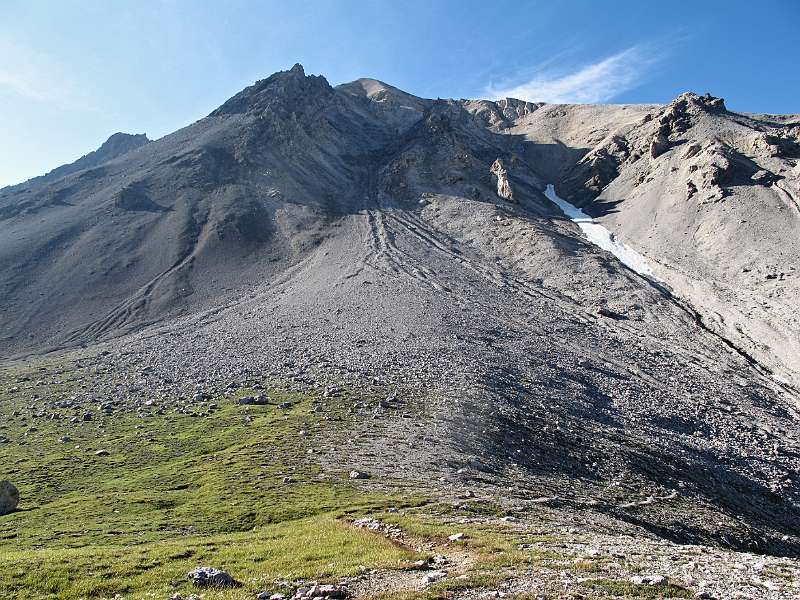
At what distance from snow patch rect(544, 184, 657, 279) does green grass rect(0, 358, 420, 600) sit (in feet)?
296

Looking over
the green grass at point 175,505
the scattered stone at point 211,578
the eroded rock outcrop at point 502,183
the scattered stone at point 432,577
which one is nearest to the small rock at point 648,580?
the scattered stone at point 432,577

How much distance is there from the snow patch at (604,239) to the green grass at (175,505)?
90320 mm

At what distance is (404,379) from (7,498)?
29775 mm

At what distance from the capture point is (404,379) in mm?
48750

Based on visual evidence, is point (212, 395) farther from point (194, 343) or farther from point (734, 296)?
point (734, 296)

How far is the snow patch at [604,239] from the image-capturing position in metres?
113

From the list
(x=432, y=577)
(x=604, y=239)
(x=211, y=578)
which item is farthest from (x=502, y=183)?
(x=211, y=578)

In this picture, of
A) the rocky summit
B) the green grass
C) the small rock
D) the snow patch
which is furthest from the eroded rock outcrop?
the small rock

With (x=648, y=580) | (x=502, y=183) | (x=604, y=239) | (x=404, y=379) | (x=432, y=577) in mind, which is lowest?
(x=648, y=580)

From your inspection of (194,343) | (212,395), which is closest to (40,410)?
(212,395)

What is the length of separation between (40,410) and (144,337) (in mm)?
30695

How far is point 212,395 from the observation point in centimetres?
4778

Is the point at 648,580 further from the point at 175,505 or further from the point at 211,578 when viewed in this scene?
the point at 175,505

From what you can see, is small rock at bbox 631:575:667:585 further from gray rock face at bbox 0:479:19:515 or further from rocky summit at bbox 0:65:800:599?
gray rock face at bbox 0:479:19:515
